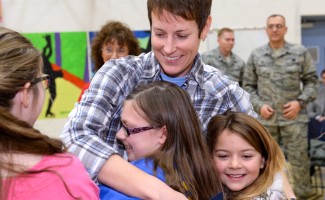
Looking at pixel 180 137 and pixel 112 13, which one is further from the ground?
pixel 112 13

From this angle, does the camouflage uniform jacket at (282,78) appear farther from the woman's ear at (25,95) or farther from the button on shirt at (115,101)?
the woman's ear at (25,95)

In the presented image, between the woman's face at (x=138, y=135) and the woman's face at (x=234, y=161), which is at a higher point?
the woman's face at (x=138, y=135)

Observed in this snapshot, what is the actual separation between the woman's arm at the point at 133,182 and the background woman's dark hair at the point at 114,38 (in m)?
2.22

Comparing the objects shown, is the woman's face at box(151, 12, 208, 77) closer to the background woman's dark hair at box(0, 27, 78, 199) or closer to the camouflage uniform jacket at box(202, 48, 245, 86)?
the background woman's dark hair at box(0, 27, 78, 199)

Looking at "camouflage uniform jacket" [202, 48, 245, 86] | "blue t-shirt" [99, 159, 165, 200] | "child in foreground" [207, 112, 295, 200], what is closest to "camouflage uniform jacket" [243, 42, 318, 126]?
"camouflage uniform jacket" [202, 48, 245, 86]

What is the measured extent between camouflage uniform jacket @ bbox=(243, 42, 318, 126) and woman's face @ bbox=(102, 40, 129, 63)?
196 centimetres

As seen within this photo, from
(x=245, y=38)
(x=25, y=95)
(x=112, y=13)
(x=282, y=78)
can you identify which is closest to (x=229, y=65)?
(x=282, y=78)

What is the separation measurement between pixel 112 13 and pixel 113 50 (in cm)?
329

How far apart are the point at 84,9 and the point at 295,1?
3.15 metres

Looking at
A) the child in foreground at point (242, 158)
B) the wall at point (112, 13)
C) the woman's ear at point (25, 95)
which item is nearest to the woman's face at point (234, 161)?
the child in foreground at point (242, 158)

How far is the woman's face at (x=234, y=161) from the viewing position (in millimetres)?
1924

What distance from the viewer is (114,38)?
142 inches

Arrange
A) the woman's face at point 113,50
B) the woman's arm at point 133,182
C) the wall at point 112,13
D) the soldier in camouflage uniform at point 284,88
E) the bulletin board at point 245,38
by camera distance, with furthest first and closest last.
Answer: the bulletin board at point 245,38 → the wall at point 112,13 → the soldier in camouflage uniform at point 284,88 → the woman's face at point 113,50 → the woman's arm at point 133,182

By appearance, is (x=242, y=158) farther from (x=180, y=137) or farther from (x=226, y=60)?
(x=226, y=60)
